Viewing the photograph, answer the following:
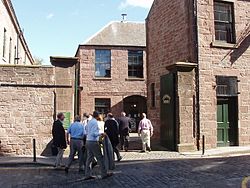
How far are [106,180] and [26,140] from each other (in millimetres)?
5691

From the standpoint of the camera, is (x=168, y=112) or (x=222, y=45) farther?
(x=222, y=45)

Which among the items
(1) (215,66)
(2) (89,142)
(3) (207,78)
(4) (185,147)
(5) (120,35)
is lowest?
(4) (185,147)

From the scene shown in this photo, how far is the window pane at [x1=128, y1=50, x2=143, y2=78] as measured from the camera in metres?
30.4

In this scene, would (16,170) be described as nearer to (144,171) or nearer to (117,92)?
(144,171)

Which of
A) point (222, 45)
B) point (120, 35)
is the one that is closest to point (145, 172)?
point (222, 45)

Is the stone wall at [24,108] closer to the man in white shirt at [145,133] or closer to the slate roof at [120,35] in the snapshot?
the man in white shirt at [145,133]

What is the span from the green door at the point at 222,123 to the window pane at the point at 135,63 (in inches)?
578

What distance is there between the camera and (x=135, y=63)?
30.5 m

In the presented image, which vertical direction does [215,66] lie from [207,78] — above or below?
above

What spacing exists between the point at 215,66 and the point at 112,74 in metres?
14.7

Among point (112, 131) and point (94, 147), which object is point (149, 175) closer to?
point (94, 147)

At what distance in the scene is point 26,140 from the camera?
13.6m

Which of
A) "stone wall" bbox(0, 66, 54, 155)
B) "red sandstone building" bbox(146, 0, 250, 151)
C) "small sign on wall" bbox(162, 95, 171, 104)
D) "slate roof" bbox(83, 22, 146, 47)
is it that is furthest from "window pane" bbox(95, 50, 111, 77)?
"stone wall" bbox(0, 66, 54, 155)

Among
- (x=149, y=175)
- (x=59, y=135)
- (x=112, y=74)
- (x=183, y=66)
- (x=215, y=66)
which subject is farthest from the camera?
(x=112, y=74)
